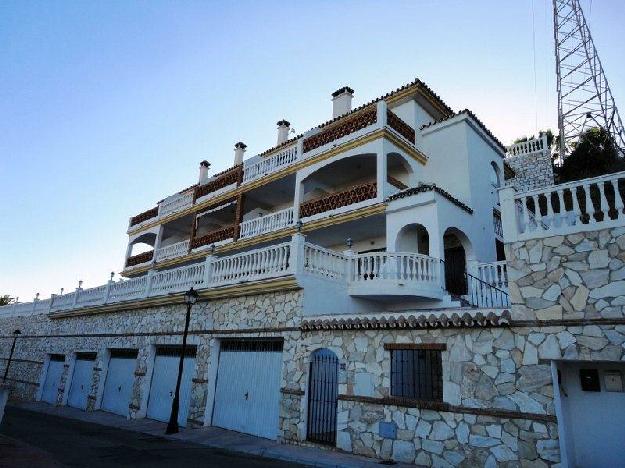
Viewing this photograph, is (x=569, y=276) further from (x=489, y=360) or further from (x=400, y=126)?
(x=400, y=126)

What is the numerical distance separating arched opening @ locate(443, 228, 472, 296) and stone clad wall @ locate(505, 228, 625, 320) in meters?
6.84

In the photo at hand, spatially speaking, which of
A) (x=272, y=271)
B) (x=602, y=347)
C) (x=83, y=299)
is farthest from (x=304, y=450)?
(x=83, y=299)

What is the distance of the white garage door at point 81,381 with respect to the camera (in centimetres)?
1878

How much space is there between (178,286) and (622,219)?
531 inches

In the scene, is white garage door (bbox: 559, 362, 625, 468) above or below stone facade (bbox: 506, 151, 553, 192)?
below

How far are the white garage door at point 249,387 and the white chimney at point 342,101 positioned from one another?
40.7 feet

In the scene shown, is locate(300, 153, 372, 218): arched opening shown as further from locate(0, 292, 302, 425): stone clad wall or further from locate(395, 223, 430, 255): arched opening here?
locate(0, 292, 302, 425): stone clad wall

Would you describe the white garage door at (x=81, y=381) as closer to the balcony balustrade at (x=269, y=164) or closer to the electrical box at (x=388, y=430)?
A: the balcony balustrade at (x=269, y=164)

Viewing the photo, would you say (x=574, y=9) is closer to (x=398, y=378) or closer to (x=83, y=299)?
(x=398, y=378)

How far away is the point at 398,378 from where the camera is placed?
1003 centimetres

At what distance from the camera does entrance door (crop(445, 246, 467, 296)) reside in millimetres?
14812

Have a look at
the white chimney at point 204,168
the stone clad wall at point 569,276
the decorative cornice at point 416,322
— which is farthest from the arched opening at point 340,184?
the white chimney at point 204,168

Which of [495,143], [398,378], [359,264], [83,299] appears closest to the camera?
[398,378]

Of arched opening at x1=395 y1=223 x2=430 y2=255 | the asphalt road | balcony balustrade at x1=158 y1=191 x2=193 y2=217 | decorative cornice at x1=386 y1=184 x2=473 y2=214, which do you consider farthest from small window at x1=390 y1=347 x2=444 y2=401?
balcony balustrade at x1=158 y1=191 x2=193 y2=217
